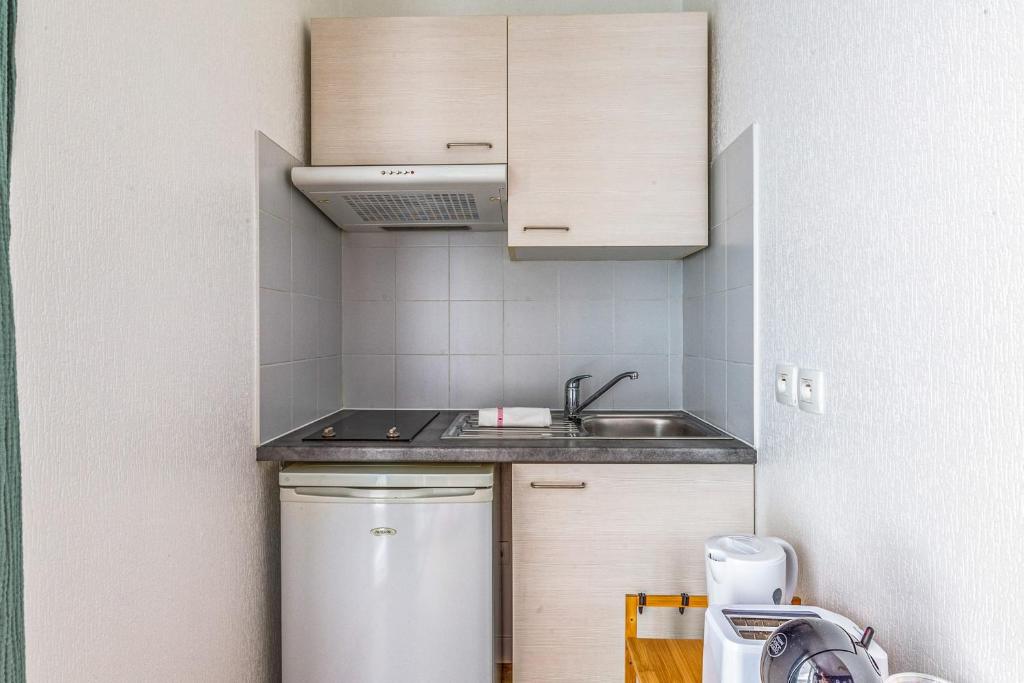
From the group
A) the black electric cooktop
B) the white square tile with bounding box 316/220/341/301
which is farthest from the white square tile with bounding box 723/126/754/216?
the white square tile with bounding box 316/220/341/301

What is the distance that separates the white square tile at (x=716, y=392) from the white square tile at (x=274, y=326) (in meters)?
1.35

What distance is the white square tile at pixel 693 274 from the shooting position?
201 cm

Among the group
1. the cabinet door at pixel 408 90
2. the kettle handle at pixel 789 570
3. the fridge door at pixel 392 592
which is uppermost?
the cabinet door at pixel 408 90

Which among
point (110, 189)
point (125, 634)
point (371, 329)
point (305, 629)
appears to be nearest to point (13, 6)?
point (110, 189)

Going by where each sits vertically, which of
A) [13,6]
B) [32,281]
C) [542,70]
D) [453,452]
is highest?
[542,70]

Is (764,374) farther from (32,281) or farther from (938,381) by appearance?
(32,281)

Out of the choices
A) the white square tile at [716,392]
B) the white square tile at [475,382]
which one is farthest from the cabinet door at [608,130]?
the white square tile at [475,382]

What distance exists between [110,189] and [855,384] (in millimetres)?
1357

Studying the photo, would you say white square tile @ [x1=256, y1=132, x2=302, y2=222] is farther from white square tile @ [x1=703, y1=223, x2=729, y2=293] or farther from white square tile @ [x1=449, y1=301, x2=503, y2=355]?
white square tile @ [x1=703, y1=223, x2=729, y2=293]

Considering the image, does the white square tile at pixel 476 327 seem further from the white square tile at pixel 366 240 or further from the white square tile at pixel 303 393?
the white square tile at pixel 303 393

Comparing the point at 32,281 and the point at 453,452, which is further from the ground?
the point at 32,281

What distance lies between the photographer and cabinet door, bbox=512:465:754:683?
1.62 metres

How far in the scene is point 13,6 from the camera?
73 cm

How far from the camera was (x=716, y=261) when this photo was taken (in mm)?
1828
